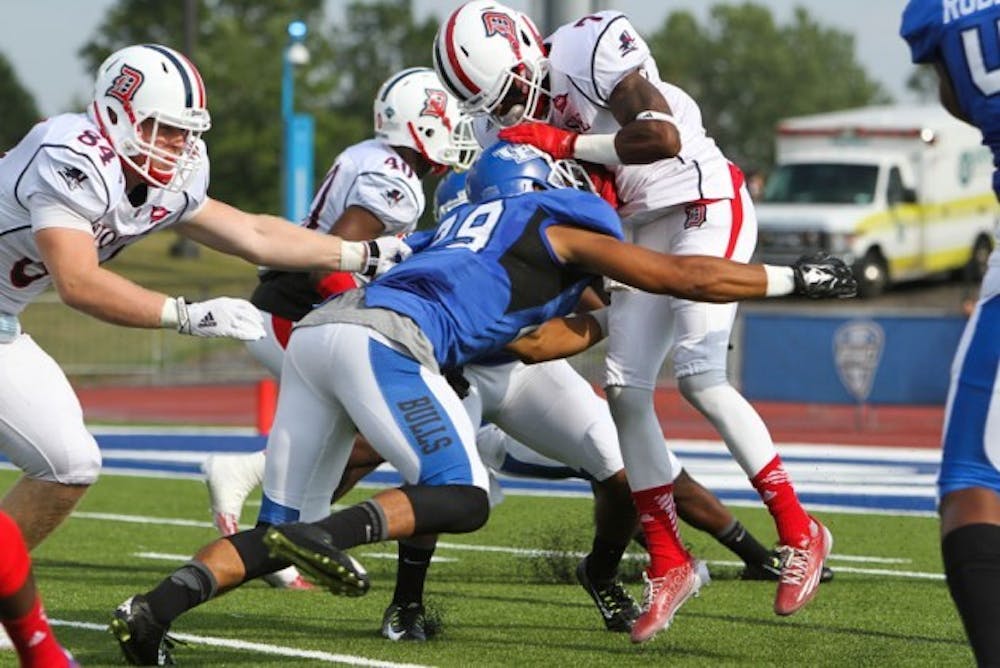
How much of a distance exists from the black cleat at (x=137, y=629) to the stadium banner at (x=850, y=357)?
1170cm

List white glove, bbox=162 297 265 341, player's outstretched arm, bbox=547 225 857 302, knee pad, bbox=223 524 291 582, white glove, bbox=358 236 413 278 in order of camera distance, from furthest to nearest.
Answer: white glove, bbox=358 236 413 278
white glove, bbox=162 297 265 341
player's outstretched arm, bbox=547 225 857 302
knee pad, bbox=223 524 291 582

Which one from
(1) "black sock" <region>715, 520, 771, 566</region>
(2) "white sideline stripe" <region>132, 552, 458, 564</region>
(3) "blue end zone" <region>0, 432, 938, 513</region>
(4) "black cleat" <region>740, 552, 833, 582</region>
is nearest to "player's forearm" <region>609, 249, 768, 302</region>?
(1) "black sock" <region>715, 520, 771, 566</region>

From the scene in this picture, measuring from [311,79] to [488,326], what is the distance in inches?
2251

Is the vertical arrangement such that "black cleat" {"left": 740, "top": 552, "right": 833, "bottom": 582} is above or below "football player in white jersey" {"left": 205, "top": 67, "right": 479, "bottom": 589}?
below

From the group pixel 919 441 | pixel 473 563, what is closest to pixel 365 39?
pixel 919 441

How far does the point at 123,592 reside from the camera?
6316mm

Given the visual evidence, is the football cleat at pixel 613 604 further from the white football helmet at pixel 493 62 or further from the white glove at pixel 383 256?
the white football helmet at pixel 493 62

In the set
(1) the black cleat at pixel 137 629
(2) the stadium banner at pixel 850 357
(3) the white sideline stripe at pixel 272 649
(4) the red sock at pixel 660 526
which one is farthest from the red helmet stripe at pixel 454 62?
(2) the stadium banner at pixel 850 357

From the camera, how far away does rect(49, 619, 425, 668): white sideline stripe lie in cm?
485

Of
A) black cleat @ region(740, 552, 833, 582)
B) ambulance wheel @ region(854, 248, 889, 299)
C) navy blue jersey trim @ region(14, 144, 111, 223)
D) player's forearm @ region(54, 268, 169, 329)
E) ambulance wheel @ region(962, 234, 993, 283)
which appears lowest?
ambulance wheel @ region(962, 234, 993, 283)

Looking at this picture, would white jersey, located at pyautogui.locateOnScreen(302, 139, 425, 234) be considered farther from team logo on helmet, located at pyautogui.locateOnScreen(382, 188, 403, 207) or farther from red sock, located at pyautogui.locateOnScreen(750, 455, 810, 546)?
red sock, located at pyautogui.locateOnScreen(750, 455, 810, 546)

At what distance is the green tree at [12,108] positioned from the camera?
71125 millimetres

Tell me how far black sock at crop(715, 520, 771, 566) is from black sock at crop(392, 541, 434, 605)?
4.34 ft

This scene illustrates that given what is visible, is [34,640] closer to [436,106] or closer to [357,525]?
[357,525]
